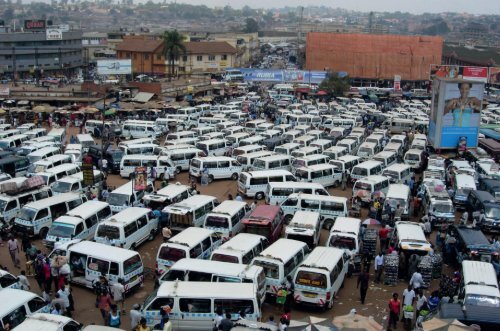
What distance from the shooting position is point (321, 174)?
81.3 ft

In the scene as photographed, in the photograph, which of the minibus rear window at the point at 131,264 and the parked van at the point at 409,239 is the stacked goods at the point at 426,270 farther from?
the minibus rear window at the point at 131,264

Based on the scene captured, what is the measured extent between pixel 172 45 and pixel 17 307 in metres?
53.2

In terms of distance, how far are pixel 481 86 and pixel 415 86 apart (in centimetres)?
4127

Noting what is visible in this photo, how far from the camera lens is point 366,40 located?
2820 inches

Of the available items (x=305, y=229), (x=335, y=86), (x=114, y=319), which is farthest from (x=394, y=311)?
(x=335, y=86)

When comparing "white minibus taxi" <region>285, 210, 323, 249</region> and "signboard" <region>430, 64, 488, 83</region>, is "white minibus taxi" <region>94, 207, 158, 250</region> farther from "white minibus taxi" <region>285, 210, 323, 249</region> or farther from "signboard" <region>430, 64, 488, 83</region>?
"signboard" <region>430, 64, 488, 83</region>

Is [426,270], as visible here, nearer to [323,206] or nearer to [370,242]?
[370,242]

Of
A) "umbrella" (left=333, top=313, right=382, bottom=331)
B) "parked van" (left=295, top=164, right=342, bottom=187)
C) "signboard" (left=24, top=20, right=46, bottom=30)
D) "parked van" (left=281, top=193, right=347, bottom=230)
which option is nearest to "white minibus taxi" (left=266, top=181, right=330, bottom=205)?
"parked van" (left=281, top=193, right=347, bottom=230)

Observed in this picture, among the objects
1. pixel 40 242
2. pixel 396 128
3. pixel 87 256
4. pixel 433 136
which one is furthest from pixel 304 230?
pixel 396 128

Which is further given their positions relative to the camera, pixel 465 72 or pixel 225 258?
pixel 465 72

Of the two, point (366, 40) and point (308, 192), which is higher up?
point (366, 40)

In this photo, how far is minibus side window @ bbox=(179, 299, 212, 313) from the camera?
1206 centimetres

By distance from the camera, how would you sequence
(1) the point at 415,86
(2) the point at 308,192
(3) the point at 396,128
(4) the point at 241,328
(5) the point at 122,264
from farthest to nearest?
(1) the point at 415,86
(3) the point at 396,128
(2) the point at 308,192
(5) the point at 122,264
(4) the point at 241,328

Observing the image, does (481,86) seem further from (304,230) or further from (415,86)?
(415,86)
